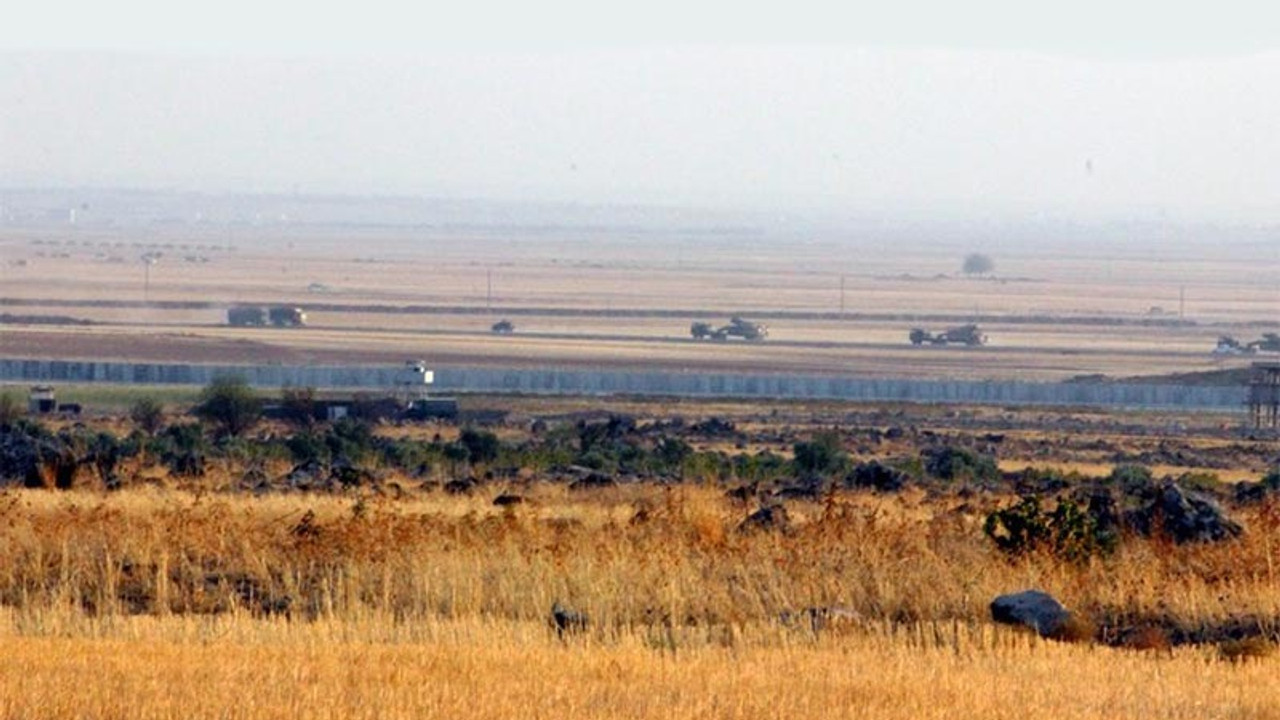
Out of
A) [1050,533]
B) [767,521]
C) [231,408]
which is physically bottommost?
[231,408]

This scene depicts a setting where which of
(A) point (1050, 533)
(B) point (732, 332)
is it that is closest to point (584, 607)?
(A) point (1050, 533)

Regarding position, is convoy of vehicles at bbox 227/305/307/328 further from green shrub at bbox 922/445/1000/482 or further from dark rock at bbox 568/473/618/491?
dark rock at bbox 568/473/618/491

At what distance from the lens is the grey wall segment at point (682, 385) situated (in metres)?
63.6

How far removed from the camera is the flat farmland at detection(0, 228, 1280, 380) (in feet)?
280

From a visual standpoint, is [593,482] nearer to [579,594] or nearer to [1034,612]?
[579,594]

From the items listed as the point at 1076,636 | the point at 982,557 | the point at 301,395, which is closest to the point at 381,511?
the point at 982,557

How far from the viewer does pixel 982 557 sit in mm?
16719

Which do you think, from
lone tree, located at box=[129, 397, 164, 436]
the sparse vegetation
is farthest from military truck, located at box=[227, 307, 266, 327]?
the sparse vegetation

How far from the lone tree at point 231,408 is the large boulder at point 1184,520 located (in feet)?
90.2

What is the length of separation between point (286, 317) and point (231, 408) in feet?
196

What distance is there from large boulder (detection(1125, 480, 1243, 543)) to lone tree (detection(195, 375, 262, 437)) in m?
27.5

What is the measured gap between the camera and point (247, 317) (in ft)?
351

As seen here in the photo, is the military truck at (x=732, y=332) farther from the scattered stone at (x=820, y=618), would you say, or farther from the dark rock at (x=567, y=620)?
the dark rock at (x=567, y=620)

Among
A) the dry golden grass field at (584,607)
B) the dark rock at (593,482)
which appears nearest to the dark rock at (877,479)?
the dry golden grass field at (584,607)
